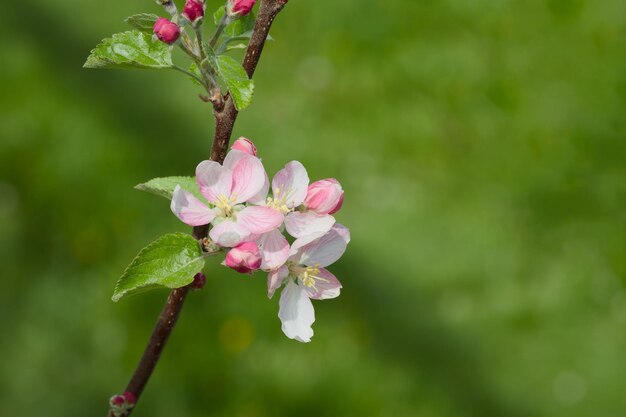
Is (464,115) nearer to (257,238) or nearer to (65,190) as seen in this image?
(65,190)

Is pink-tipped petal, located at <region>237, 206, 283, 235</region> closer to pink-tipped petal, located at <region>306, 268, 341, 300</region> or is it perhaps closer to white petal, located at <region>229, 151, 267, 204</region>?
white petal, located at <region>229, 151, 267, 204</region>

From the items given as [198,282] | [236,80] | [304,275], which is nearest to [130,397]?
[198,282]

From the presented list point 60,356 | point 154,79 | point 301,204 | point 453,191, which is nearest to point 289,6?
point 154,79

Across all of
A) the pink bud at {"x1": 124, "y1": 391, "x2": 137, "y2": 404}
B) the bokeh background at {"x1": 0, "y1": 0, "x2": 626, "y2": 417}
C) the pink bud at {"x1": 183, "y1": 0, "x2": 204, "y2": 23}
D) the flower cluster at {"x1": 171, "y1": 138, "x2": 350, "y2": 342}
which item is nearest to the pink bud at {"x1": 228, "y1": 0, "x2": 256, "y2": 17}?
the pink bud at {"x1": 183, "y1": 0, "x2": 204, "y2": 23}

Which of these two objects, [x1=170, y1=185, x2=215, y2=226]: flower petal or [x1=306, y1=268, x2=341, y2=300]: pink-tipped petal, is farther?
[x1=306, y1=268, x2=341, y2=300]: pink-tipped petal

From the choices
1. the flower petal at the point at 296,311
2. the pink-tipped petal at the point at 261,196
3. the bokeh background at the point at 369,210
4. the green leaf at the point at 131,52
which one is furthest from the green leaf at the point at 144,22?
the bokeh background at the point at 369,210
